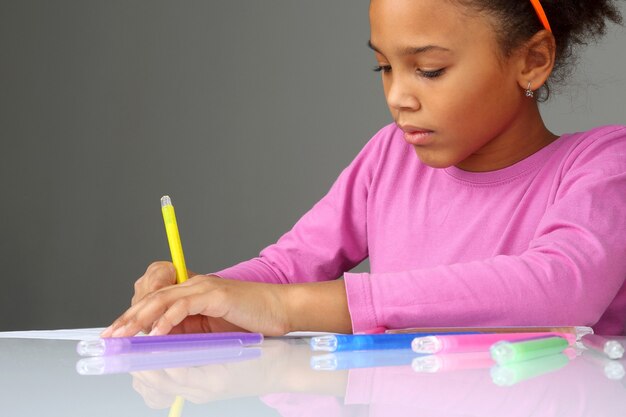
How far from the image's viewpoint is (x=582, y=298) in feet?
3.19

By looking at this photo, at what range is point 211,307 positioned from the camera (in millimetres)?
916

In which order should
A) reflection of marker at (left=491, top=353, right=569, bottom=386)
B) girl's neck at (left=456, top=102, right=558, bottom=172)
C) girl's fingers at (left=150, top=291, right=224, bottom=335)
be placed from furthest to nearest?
girl's neck at (left=456, top=102, right=558, bottom=172) < girl's fingers at (left=150, top=291, right=224, bottom=335) < reflection of marker at (left=491, top=353, right=569, bottom=386)

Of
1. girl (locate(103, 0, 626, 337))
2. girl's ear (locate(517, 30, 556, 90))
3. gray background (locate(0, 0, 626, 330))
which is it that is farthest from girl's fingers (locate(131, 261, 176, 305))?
gray background (locate(0, 0, 626, 330))

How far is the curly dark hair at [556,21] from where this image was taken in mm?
1156

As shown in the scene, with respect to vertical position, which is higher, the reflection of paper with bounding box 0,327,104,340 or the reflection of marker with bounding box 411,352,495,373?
the reflection of marker with bounding box 411,352,495,373

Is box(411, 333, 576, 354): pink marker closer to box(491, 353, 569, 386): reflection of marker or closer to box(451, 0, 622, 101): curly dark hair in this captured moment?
box(491, 353, 569, 386): reflection of marker

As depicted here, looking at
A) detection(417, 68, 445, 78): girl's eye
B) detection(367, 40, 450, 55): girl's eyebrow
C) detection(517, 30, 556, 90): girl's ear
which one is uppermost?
detection(367, 40, 450, 55): girl's eyebrow

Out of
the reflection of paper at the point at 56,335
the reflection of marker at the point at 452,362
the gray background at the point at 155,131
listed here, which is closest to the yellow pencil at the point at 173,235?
the reflection of paper at the point at 56,335

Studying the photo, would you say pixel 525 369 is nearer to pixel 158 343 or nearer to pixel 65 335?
pixel 158 343

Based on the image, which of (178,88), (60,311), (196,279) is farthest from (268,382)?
(60,311)

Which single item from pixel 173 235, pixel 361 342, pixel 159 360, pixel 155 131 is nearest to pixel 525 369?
pixel 361 342

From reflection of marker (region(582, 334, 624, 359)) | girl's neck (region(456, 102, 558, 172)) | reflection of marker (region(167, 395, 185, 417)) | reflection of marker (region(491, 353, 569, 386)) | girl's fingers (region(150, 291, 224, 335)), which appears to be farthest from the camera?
girl's neck (region(456, 102, 558, 172))

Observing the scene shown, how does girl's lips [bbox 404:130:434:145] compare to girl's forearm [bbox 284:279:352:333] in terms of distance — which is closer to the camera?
girl's forearm [bbox 284:279:352:333]

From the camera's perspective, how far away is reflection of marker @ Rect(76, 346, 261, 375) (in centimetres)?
71
